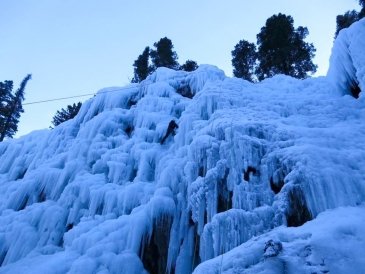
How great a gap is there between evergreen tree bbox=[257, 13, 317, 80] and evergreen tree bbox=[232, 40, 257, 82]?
158 centimetres

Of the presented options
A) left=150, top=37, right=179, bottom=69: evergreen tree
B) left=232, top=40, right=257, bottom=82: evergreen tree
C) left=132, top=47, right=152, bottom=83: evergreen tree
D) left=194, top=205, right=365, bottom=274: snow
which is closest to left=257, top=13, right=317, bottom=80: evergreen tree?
left=232, top=40, right=257, bottom=82: evergreen tree

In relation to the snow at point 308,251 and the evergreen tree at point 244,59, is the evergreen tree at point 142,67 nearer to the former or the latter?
the evergreen tree at point 244,59

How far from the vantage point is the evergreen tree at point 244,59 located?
76.0 ft

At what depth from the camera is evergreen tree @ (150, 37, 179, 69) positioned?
24.3 metres

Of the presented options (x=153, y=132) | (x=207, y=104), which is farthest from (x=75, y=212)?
(x=207, y=104)

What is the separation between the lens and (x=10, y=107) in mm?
26844

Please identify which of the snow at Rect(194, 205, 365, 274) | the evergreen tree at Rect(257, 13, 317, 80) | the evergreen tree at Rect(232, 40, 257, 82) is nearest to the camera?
the snow at Rect(194, 205, 365, 274)

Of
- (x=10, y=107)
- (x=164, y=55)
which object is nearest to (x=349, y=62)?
(x=164, y=55)

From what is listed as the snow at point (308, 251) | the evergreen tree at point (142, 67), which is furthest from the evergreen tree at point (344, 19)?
the snow at point (308, 251)

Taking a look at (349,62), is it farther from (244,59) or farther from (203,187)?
(244,59)

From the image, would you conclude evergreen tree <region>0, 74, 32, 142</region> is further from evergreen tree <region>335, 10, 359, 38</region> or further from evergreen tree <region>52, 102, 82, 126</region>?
evergreen tree <region>335, 10, 359, 38</region>

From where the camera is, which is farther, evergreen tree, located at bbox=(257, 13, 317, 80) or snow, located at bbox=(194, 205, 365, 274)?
evergreen tree, located at bbox=(257, 13, 317, 80)

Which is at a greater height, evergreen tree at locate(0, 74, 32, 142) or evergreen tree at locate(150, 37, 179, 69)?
A: evergreen tree at locate(150, 37, 179, 69)

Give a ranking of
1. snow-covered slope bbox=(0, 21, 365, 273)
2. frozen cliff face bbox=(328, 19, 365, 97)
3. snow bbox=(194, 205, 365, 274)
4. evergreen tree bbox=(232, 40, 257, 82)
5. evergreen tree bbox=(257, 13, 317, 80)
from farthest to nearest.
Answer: evergreen tree bbox=(232, 40, 257, 82)
evergreen tree bbox=(257, 13, 317, 80)
frozen cliff face bbox=(328, 19, 365, 97)
snow-covered slope bbox=(0, 21, 365, 273)
snow bbox=(194, 205, 365, 274)
